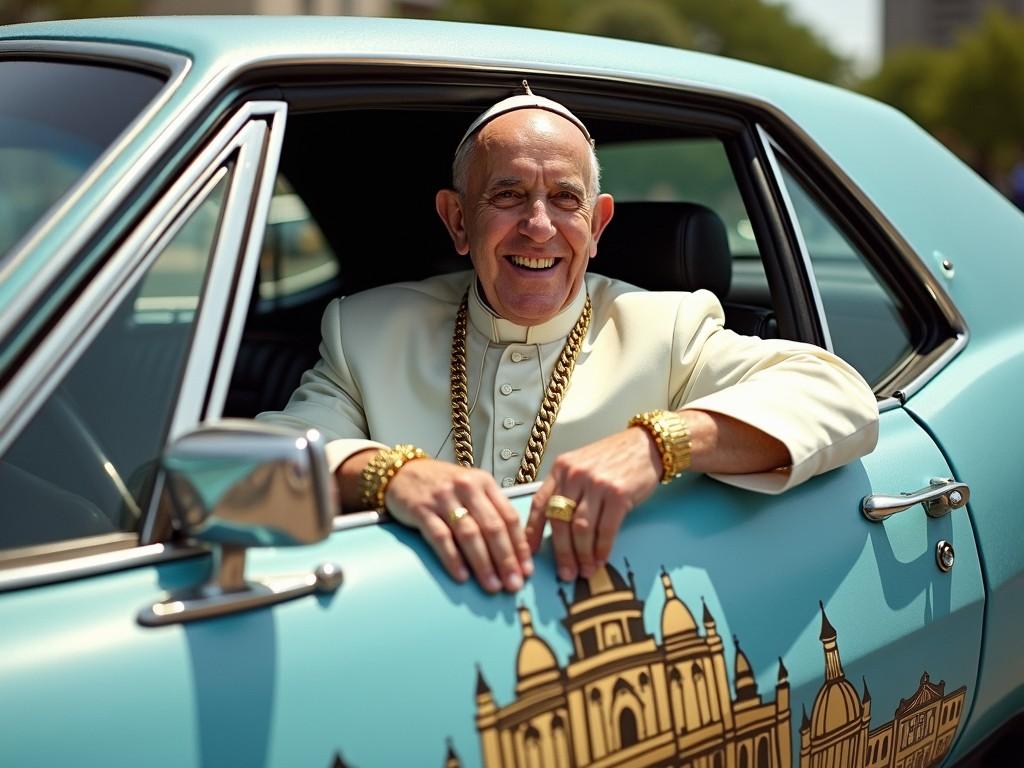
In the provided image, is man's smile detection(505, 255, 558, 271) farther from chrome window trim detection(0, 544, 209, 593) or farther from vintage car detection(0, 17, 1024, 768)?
chrome window trim detection(0, 544, 209, 593)

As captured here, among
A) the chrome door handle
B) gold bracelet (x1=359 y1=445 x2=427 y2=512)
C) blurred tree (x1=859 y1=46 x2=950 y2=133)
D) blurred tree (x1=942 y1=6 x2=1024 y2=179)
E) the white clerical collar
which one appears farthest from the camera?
blurred tree (x1=859 y1=46 x2=950 y2=133)

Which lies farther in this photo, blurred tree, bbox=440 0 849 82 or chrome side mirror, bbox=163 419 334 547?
blurred tree, bbox=440 0 849 82

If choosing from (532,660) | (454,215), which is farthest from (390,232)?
(532,660)

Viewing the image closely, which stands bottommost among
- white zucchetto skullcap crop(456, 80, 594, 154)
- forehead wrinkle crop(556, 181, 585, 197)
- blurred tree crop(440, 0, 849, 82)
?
forehead wrinkle crop(556, 181, 585, 197)

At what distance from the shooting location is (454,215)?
2459 millimetres

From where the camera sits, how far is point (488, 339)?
2.43 meters

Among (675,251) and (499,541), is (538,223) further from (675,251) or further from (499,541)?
(499,541)

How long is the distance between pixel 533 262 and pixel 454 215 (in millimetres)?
222

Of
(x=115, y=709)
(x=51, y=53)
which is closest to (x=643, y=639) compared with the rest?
(x=115, y=709)

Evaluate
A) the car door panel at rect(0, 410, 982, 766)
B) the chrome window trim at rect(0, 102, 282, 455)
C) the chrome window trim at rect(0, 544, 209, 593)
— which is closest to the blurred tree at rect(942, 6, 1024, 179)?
the car door panel at rect(0, 410, 982, 766)

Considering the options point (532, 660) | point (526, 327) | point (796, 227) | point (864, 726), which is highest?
point (796, 227)

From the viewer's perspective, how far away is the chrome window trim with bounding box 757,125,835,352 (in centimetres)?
240

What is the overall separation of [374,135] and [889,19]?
90193 millimetres

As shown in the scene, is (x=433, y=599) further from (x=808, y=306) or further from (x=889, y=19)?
(x=889, y=19)
